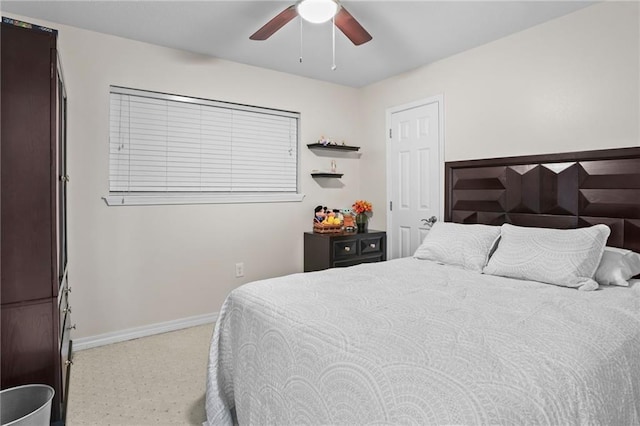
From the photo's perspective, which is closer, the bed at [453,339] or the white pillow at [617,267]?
the bed at [453,339]

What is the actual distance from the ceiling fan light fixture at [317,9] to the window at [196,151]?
5.41ft

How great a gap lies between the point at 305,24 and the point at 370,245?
2224 millimetres

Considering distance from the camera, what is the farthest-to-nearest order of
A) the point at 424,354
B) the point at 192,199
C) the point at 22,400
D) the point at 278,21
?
the point at 192,199
the point at 278,21
the point at 22,400
the point at 424,354

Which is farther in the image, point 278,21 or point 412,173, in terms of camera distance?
point 412,173

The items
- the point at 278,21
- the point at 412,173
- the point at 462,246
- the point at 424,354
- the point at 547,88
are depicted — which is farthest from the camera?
the point at 412,173

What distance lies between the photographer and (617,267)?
223 centimetres

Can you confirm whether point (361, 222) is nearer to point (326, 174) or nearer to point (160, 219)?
point (326, 174)

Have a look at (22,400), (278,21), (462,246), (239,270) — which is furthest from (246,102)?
(22,400)

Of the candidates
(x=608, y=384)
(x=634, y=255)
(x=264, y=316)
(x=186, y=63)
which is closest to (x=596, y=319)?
(x=608, y=384)

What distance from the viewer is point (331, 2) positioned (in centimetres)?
220

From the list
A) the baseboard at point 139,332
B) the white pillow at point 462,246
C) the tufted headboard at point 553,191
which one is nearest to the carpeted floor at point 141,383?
the baseboard at point 139,332

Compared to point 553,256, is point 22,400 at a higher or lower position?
lower

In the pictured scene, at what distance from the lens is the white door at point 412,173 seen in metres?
3.77

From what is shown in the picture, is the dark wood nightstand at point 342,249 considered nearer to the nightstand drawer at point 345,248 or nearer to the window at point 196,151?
the nightstand drawer at point 345,248
